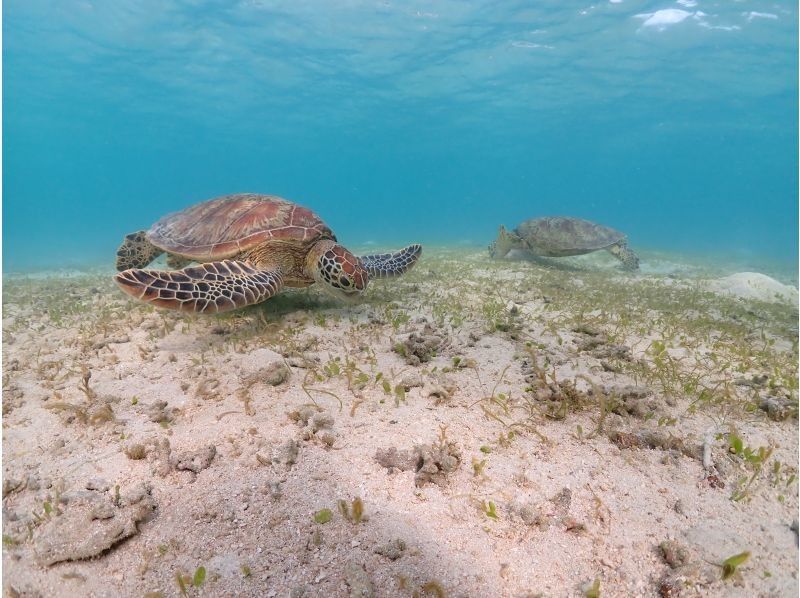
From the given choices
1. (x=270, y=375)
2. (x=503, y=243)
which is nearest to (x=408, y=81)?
(x=503, y=243)

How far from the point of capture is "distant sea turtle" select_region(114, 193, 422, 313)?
158 inches

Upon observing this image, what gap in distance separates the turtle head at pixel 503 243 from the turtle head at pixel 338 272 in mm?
6974

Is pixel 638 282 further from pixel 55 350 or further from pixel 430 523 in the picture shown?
pixel 55 350

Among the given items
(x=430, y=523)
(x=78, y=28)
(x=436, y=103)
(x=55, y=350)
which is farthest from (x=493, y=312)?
(x=436, y=103)

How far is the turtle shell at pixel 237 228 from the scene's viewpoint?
4.89 metres

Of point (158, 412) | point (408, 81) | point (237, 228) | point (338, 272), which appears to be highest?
point (408, 81)

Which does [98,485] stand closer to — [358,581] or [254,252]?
[358,581]

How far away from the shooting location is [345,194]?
16162cm

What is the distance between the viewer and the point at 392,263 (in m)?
6.05

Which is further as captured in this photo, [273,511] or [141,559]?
[273,511]

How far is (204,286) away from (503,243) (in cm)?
921

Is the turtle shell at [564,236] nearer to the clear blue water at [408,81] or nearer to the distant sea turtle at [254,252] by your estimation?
the distant sea turtle at [254,252]

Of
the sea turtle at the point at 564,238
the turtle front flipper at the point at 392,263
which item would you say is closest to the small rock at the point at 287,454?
the turtle front flipper at the point at 392,263

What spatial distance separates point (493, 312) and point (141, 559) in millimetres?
4131
